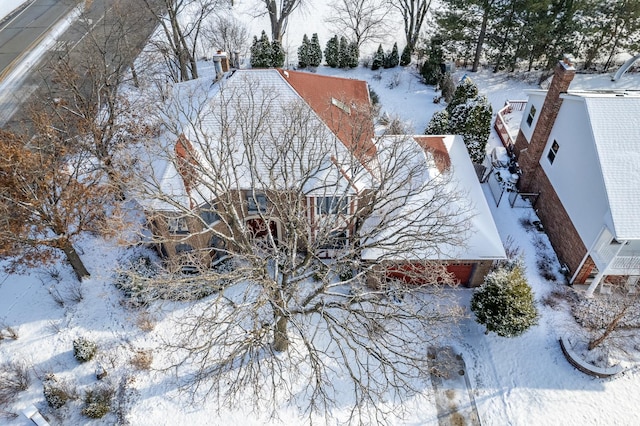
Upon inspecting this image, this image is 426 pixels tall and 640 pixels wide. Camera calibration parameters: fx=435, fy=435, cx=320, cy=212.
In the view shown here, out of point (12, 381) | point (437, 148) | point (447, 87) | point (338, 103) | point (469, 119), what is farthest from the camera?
point (447, 87)

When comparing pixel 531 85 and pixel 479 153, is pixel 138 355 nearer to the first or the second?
pixel 479 153

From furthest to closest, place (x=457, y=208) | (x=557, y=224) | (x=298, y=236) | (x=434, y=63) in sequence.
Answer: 1. (x=434, y=63)
2. (x=557, y=224)
3. (x=457, y=208)
4. (x=298, y=236)

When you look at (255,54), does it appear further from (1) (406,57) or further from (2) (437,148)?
(2) (437,148)

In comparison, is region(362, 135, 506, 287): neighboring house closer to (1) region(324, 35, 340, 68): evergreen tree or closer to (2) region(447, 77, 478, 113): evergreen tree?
(2) region(447, 77, 478, 113): evergreen tree

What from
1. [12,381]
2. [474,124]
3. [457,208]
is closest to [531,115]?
[474,124]

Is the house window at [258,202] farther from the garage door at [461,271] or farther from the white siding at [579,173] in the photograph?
the white siding at [579,173]

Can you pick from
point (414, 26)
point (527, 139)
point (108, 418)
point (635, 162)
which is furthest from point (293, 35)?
point (108, 418)
